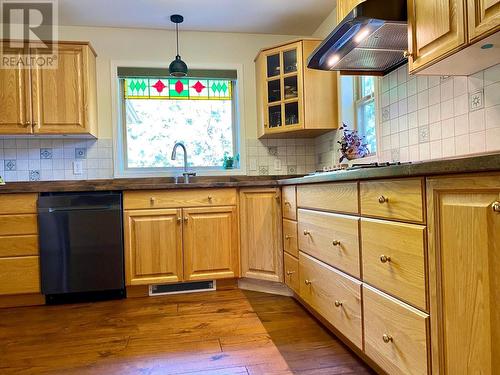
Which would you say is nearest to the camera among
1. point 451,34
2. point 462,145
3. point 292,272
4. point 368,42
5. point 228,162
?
point 451,34

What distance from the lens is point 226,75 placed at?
3312mm

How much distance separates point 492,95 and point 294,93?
A: 166cm

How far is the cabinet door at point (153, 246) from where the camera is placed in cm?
256

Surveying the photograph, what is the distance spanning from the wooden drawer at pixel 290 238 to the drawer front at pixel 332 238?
11cm

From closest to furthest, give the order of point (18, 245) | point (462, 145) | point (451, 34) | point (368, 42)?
point (451, 34) → point (462, 145) → point (368, 42) → point (18, 245)

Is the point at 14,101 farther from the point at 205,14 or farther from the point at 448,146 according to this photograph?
the point at 448,146

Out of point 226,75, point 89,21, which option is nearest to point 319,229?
point 226,75

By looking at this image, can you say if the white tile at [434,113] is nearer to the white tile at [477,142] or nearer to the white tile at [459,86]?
the white tile at [459,86]

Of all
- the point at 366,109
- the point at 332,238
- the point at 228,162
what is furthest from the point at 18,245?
the point at 366,109

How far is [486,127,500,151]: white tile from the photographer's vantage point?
147cm

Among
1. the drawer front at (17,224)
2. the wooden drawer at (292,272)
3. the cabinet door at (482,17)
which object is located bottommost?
the wooden drawer at (292,272)

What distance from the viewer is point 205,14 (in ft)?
9.68

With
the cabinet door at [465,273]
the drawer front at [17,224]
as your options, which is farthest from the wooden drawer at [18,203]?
the cabinet door at [465,273]

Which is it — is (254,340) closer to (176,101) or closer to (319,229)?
(319,229)
